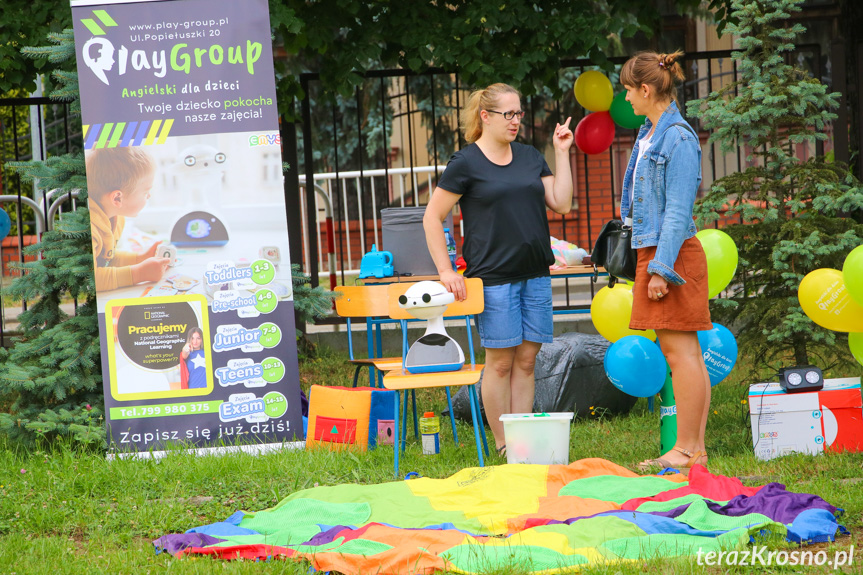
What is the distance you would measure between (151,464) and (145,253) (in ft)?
3.71

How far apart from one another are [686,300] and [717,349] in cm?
57

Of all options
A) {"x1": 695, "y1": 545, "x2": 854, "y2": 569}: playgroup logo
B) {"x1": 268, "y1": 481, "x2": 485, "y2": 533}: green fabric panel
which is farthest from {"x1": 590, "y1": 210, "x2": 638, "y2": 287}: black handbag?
{"x1": 695, "y1": 545, "x2": 854, "y2": 569}: playgroup logo

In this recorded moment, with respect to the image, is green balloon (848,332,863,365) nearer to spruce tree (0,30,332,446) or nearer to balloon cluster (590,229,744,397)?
balloon cluster (590,229,744,397)

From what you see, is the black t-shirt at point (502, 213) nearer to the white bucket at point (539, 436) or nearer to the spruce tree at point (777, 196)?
the white bucket at point (539, 436)

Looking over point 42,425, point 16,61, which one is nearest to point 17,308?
point 16,61

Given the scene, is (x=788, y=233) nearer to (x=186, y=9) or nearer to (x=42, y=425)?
(x=186, y=9)

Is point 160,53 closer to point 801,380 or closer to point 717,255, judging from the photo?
point 717,255

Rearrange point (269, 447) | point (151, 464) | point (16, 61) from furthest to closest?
point (16, 61) → point (269, 447) → point (151, 464)

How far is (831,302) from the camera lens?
160 inches

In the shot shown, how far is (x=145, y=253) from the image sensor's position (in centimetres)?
457

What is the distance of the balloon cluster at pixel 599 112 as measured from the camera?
5855 millimetres

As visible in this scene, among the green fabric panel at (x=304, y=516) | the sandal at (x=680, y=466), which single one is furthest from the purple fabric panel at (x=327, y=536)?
the sandal at (x=680, y=466)

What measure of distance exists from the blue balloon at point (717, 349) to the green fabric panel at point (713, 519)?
120 cm

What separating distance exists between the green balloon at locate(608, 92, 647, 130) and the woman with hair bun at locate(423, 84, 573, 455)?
1.85 metres
